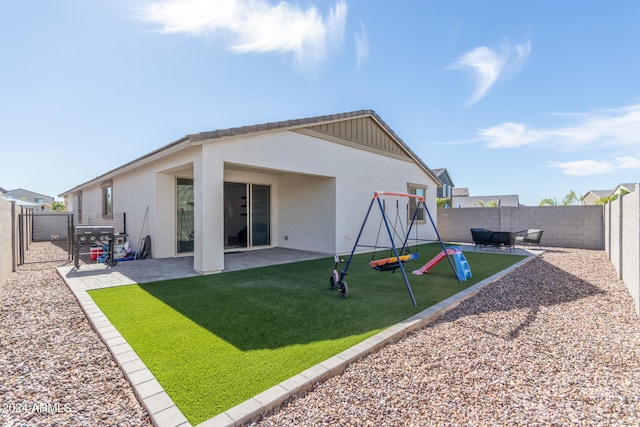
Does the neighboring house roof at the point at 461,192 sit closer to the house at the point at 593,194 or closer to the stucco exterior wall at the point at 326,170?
the house at the point at 593,194

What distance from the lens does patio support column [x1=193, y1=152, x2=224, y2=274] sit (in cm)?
689

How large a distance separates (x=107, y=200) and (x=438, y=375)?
16.1 metres

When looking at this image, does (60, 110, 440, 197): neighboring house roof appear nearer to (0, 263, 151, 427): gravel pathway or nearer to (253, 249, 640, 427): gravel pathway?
(0, 263, 151, 427): gravel pathway

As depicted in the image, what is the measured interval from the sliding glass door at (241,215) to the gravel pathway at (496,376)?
840cm

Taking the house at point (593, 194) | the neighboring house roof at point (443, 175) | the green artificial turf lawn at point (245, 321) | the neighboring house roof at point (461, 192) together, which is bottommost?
the green artificial turf lawn at point (245, 321)

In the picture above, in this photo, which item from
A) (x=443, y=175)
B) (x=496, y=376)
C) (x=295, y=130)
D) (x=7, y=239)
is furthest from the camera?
(x=443, y=175)

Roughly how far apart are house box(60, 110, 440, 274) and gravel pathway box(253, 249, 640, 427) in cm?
540

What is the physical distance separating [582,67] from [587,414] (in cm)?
1198

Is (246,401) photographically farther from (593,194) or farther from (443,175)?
(593,194)

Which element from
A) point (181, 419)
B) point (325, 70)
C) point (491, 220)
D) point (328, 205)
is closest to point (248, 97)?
point (325, 70)

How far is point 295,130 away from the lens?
8.95 metres

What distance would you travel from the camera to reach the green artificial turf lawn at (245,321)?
261 cm

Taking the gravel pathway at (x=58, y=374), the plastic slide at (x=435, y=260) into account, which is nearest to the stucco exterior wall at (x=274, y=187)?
the gravel pathway at (x=58, y=374)

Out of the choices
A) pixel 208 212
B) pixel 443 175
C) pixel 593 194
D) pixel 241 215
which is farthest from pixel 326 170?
pixel 593 194
